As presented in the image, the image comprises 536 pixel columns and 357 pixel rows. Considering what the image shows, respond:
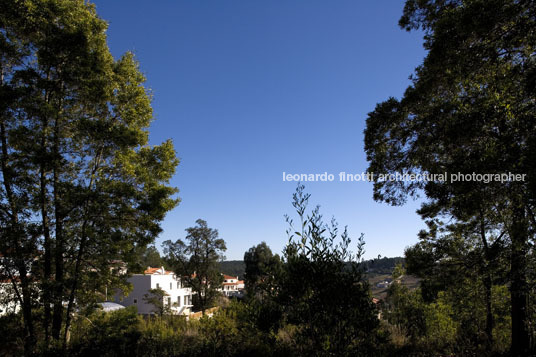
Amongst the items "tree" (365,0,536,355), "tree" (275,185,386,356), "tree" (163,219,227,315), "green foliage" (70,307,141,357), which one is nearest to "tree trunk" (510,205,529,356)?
"tree" (365,0,536,355)

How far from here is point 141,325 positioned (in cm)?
909

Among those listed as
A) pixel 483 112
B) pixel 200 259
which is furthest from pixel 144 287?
pixel 483 112

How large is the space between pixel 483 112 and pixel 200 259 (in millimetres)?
31418

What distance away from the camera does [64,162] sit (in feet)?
26.6

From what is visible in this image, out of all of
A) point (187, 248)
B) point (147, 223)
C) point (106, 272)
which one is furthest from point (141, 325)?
point (187, 248)

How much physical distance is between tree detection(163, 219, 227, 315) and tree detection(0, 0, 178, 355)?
24283 mm

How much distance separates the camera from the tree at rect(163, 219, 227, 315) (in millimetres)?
32656

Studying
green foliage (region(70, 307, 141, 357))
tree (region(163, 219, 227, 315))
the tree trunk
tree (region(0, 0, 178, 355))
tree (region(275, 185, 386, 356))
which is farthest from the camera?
tree (region(163, 219, 227, 315))

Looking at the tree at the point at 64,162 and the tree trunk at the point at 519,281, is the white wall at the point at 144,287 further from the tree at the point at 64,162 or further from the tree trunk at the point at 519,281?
the tree trunk at the point at 519,281

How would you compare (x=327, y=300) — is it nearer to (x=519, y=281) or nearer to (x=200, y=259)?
(x=519, y=281)

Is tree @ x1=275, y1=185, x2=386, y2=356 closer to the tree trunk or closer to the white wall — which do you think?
the tree trunk

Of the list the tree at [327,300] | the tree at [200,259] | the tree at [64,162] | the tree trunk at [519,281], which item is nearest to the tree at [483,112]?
the tree trunk at [519,281]

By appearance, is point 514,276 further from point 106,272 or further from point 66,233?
point 66,233

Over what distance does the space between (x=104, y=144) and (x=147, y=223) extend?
2760 mm
